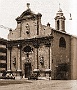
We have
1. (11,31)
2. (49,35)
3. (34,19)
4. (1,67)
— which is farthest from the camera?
(1,67)

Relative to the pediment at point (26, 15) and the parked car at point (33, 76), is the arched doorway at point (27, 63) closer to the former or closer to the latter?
the parked car at point (33, 76)

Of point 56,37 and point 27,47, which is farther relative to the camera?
point 27,47

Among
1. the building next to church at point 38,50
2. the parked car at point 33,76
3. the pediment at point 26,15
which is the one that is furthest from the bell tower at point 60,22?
the parked car at point 33,76

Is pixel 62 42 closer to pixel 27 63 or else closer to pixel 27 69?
pixel 27 63

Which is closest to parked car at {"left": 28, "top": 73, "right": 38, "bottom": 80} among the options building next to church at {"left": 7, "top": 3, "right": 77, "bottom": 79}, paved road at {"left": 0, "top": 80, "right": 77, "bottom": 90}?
building next to church at {"left": 7, "top": 3, "right": 77, "bottom": 79}

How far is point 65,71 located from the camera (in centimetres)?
3653

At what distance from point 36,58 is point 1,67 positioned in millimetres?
15499

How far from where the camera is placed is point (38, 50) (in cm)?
3578

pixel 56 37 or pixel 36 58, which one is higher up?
pixel 56 37

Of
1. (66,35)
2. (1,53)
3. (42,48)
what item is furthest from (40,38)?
(1,53)

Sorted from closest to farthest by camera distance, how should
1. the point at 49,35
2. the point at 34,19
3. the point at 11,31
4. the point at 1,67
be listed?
the point at 49,35, the point at 34,19, the point at 11,31, the point at 1,67

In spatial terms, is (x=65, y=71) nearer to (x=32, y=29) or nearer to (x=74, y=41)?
(x=74, y=41)

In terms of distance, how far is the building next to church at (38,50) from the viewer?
34562mm

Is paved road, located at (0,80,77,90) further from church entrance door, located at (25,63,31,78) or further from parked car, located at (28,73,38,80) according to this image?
church entrance door, located at (25,63,31,78)
